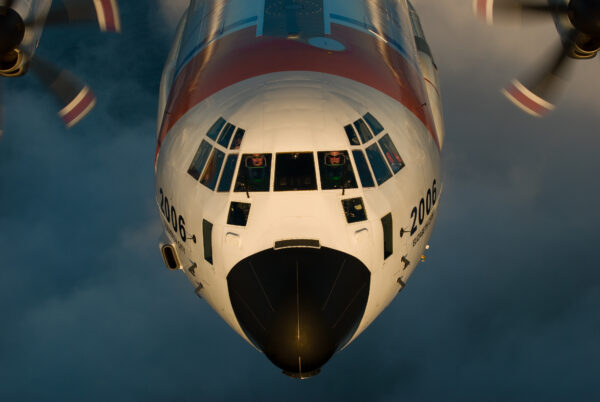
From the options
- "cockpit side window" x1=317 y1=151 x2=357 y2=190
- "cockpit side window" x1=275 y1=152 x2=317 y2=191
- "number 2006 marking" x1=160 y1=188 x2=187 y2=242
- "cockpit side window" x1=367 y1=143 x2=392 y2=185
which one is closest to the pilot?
"cockpit side window" x1=317 y1=151 x2=357 y2=190

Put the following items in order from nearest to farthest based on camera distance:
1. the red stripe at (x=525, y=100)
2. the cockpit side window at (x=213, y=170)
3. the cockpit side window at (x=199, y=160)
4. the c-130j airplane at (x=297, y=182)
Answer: the c-130j airplane at (x=297, y=182) < the cockpit side window at (x=213, y=170) < the cockpit side window at (x=199, y=160) < the red stripe at (x=525, y=100)

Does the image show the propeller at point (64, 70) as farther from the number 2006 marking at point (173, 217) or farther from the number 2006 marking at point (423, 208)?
the number 2006 marking at point (423, 208)

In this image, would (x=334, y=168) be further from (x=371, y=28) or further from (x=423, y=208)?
(x=371, y=28)

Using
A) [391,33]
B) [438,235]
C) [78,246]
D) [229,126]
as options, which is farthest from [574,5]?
[438,235]

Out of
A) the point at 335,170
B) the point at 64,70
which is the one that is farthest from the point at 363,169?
the point at 64,70

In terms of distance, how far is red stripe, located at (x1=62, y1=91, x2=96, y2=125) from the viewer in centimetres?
1792

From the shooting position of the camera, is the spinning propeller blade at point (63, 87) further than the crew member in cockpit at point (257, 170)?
Yes

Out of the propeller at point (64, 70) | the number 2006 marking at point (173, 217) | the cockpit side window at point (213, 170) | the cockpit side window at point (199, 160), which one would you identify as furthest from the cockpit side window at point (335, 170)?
the propeller at point (64, 70)

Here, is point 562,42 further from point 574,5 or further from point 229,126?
point 229,126

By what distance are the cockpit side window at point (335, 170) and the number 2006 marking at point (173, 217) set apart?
121 inches

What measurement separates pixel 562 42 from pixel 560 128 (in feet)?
186

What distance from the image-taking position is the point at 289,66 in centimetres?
1529

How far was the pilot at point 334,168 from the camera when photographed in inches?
530

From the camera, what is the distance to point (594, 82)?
67.2 metres
